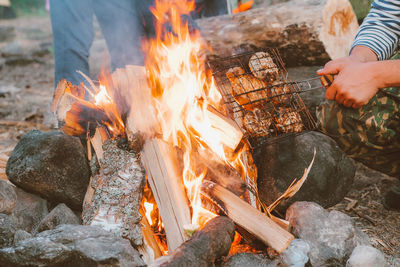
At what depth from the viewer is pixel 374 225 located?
243 cm

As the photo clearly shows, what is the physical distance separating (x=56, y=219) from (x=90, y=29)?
2.97 metres

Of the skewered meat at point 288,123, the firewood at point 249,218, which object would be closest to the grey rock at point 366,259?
the firewood at point 249,218

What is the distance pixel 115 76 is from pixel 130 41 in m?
1.59

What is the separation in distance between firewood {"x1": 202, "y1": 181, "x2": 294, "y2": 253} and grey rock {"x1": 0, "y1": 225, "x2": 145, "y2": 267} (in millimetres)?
643

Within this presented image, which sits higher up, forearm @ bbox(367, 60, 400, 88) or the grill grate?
forearm @ bbox(367, 60, 400, 88)

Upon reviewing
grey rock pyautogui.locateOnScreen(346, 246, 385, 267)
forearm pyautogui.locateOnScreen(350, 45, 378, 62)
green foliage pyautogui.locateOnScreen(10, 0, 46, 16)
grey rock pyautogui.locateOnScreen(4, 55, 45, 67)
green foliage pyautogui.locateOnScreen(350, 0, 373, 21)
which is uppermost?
green foliage pyautogui.locateOnScreen(10, 0, 46, 16)

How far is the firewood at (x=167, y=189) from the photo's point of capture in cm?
197

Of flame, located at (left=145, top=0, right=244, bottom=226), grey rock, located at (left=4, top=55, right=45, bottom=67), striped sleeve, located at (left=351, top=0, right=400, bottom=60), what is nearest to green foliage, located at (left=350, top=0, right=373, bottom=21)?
striped sleeve, located at (left=351, top=0, right=400, bottom=60)

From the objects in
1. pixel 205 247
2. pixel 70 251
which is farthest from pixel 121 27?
pixel 205 247

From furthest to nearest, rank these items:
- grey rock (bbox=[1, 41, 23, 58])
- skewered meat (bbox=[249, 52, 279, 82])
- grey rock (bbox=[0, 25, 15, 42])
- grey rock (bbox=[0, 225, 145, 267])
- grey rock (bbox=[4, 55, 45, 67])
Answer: grey rock (bbox=[0, 25, 15, 42]) < grey rock (bbox=[1, 41, 23, 58]) < grey rock (bbox=[4, 55, 45, 67]) < skewered meat (bbox=[249, 52, 279, 82]) < grey rock (bbox=[0, 225, 145, 267])

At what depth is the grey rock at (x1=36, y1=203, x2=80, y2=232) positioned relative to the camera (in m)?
2.09

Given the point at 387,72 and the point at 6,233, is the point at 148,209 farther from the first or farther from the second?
the point at 387,72

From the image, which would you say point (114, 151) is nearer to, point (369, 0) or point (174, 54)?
point (174, 54)

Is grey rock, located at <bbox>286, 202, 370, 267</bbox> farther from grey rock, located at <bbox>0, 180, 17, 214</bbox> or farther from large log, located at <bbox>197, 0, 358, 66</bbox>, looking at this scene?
large log, located at <bbox>197, 0, 358, 66</bbox>
